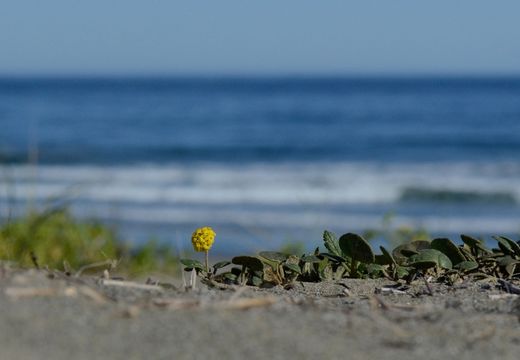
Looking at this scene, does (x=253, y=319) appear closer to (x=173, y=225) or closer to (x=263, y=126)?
(x=173, y=225)

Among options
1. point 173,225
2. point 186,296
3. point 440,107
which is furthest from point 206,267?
point 440,107

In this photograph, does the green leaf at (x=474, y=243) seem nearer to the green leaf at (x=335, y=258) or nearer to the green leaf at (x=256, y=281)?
the green leaf at (x=335, y=258)

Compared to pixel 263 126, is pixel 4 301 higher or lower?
lower

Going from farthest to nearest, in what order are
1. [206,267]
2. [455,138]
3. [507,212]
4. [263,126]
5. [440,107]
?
[440,107]
[263,126]
[455,138]
[507,212]
[206,267]

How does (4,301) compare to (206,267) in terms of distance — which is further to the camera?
(206,267)

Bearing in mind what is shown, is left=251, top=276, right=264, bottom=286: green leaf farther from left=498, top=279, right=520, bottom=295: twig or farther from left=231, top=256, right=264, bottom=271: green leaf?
left=498, top=279, right=520, bottom=295: twig

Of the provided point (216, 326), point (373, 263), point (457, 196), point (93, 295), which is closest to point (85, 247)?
point (373, 263)
